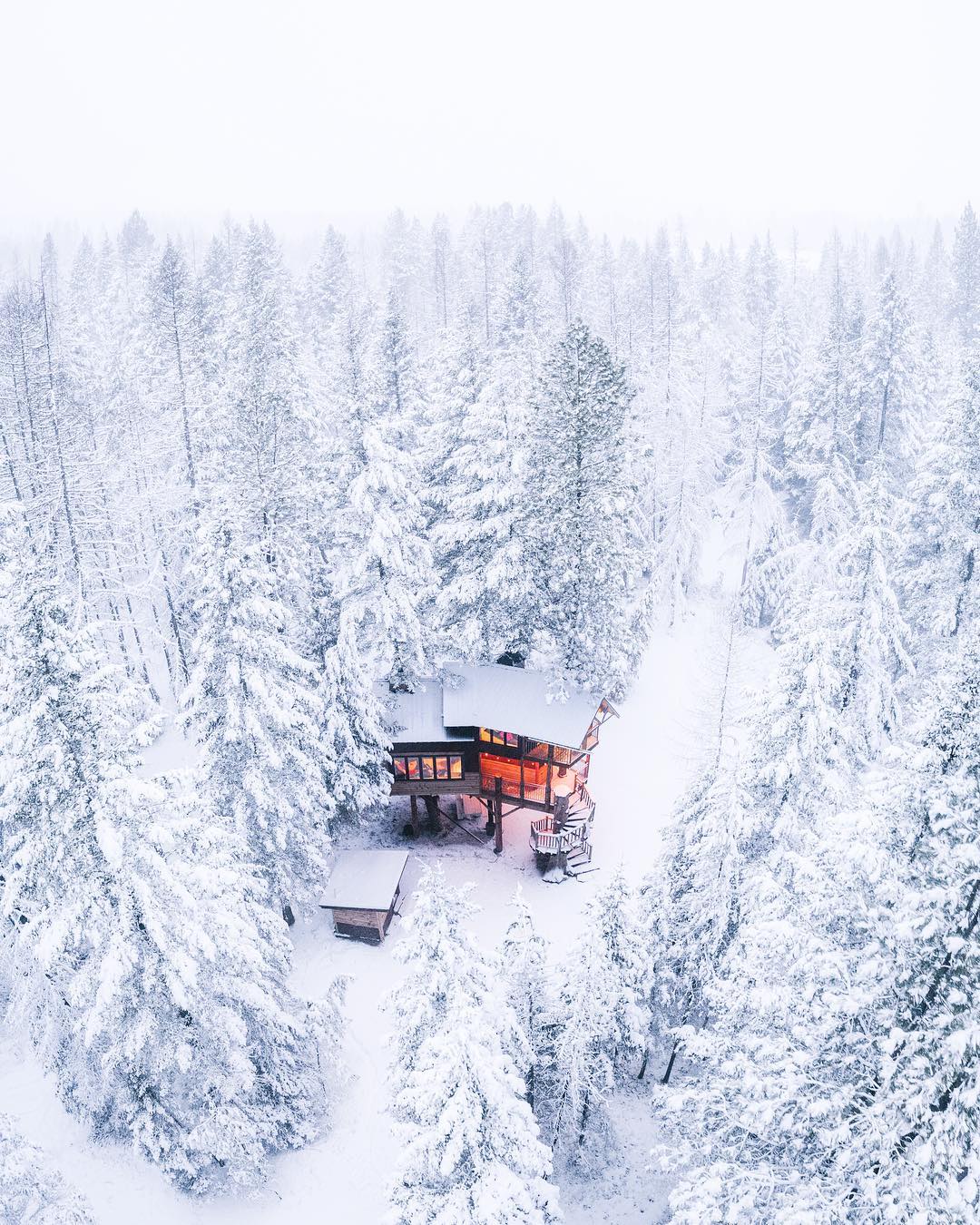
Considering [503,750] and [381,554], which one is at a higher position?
[381,554]

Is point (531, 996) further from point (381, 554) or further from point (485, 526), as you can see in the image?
point (485, 526)

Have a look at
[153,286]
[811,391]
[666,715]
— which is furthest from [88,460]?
[811,391]

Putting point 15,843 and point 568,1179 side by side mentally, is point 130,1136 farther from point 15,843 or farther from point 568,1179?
point 568,1179

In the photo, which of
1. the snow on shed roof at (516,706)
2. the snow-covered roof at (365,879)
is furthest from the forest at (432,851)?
the snow on shed roof at (516,706)

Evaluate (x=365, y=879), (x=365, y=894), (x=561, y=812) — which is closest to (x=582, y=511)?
(x=561, y=812)

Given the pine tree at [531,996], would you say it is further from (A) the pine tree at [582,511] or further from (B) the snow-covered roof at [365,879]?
(A) the pine tree at [582,511]

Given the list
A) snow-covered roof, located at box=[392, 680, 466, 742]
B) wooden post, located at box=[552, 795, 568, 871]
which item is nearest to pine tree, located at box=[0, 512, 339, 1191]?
snow-covered roof, located at box=[392, 680, 466, 742]
